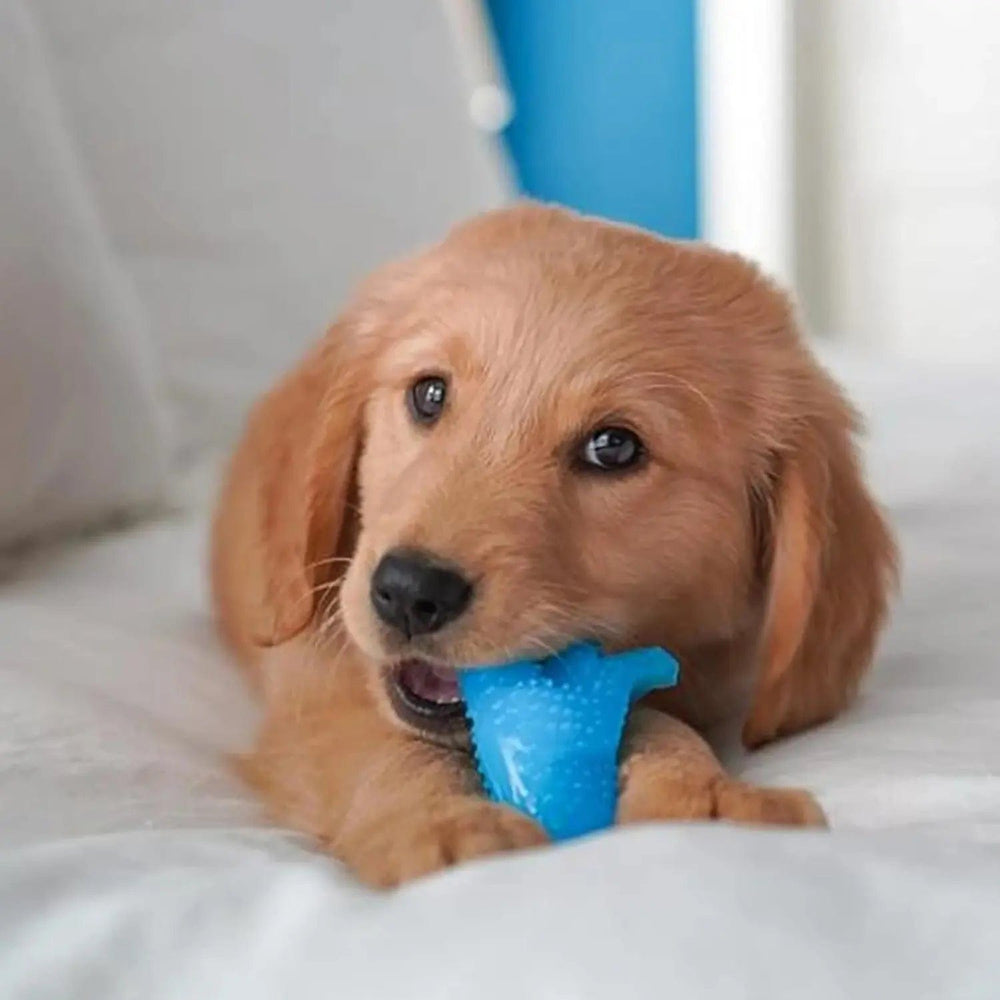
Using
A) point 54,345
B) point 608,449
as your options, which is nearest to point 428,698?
point 608,449

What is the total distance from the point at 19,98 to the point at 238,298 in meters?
0.51

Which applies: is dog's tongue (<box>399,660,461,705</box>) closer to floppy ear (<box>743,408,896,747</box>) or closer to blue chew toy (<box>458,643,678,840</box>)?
blue chew toy (<box>458,643,678,840</box>)

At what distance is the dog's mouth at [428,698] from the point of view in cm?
124

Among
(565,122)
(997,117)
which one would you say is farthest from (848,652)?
(997,117)

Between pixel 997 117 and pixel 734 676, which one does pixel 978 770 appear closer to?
pixel 734 676

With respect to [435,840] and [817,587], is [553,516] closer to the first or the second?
[817,587]

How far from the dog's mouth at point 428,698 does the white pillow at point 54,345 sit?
0.69 m

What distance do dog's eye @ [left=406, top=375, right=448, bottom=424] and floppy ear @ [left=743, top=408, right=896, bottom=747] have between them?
0.94ft

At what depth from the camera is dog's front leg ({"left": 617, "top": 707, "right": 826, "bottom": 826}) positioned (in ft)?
3.38

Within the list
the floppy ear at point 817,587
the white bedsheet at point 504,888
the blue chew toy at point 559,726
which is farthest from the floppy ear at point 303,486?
the floppy ear at point 817,587

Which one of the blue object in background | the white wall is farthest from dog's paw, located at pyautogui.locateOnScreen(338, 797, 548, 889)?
the white wall

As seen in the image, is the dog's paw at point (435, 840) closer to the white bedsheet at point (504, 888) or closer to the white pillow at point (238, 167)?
the white bedsheet at point (504, 888)

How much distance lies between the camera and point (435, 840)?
958 mm

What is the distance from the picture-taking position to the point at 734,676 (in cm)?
142
